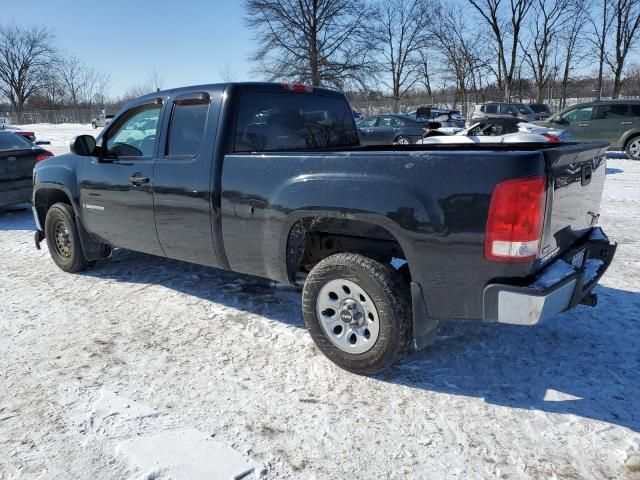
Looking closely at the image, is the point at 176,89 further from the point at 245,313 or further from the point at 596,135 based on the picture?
the point at 596,135

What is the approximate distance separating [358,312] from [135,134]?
2781mm

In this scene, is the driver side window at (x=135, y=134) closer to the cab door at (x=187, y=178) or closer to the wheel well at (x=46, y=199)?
the cab door at (x=187, y=178)

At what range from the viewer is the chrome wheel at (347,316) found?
3.15 meters

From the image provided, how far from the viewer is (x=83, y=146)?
4781 mm

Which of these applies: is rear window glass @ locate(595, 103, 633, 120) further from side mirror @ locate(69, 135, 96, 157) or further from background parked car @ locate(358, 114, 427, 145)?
side mirror @ locate(69, 135, 96, 157)

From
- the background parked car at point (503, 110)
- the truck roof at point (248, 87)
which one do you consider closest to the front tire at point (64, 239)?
the truck roof at point (248, 87)

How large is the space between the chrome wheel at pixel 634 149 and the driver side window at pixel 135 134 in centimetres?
1499

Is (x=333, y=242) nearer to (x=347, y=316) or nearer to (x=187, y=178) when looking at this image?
(x=347, y=316)

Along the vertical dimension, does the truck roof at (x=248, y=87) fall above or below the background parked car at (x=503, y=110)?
above

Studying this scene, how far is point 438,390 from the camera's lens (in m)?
3.09

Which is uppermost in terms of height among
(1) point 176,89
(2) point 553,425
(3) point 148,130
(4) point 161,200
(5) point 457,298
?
(1) point 176,89

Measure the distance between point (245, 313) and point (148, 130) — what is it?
183 cm

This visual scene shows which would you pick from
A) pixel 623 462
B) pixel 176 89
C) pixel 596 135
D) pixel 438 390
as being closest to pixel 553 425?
pixel 623 462

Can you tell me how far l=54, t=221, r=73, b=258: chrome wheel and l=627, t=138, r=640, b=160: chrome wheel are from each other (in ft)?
50.5
